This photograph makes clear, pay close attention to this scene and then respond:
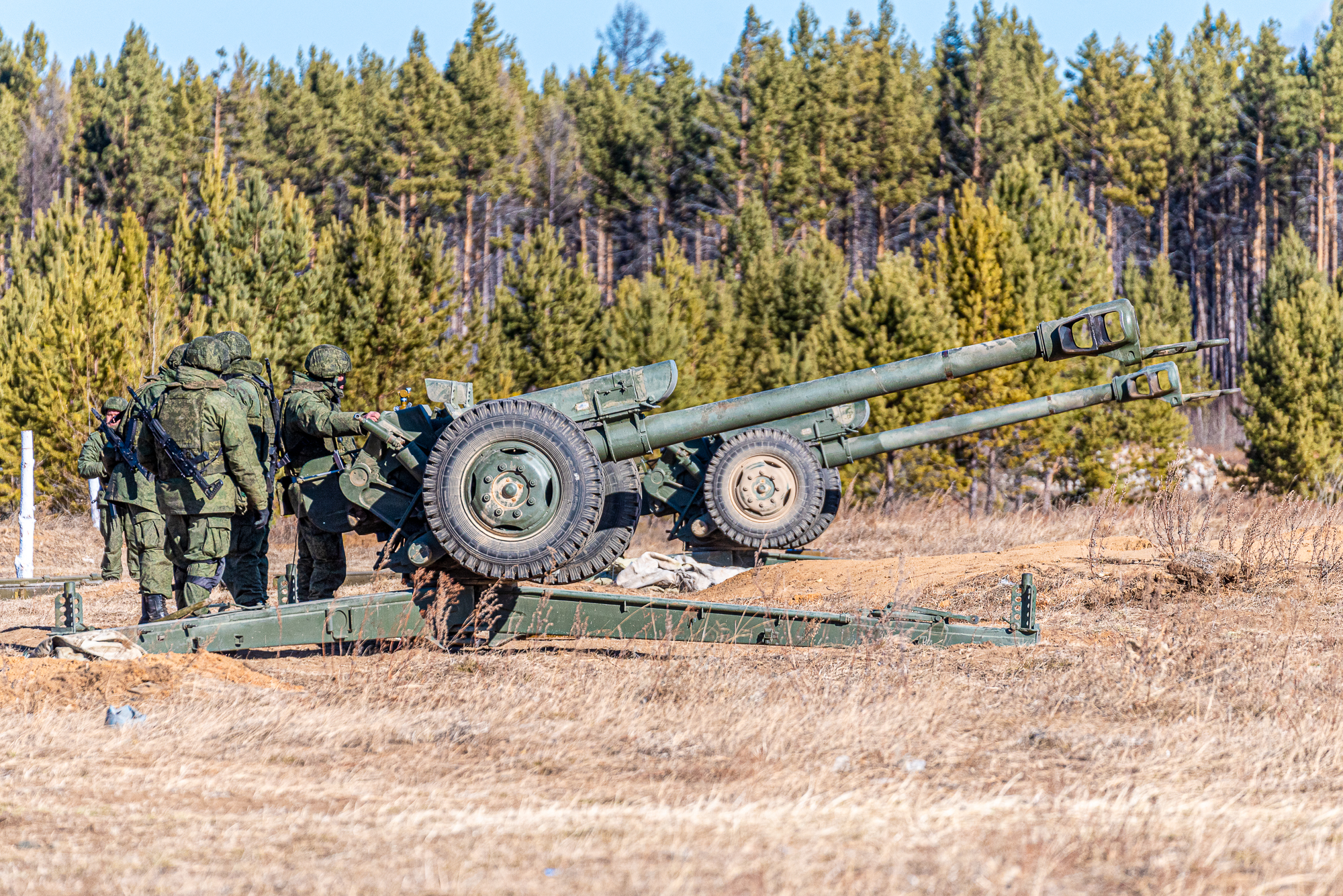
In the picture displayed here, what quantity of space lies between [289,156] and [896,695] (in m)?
43.7

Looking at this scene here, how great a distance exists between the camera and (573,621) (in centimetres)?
723

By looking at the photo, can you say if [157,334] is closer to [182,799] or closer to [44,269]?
[44,269]

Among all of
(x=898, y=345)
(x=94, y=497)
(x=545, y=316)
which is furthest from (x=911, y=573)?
(x=545, y=316)

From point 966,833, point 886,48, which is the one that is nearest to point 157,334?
point 966,833

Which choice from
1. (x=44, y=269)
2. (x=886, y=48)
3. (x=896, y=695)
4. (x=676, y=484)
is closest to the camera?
(x=896, y=695)

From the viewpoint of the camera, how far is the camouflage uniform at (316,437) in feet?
25.4

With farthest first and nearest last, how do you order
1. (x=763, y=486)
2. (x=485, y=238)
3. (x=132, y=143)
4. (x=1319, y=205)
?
(x=1319, y=205) < (x=485, y=238) < (x=132, y=143) < (x=763, y=486)

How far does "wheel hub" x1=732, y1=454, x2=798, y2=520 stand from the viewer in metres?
12.6

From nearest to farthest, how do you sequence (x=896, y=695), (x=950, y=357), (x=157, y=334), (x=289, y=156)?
(x=896, y=695) → (x=950, y=357) → (x=157, y=334) → (x=289, y=156)

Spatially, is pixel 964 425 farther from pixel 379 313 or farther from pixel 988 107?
pixel 988 107

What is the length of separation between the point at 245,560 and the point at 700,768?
462 centimetres

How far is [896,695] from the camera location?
5.80 meters

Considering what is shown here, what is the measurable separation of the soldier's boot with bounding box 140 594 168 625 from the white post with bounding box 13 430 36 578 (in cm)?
692

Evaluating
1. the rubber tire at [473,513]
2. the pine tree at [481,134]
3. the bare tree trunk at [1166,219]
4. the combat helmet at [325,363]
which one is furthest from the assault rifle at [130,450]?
the bare tree trunk at [1166,219]
